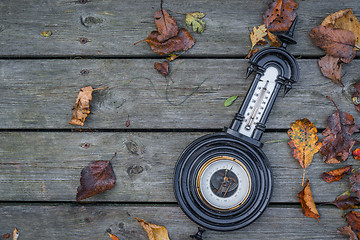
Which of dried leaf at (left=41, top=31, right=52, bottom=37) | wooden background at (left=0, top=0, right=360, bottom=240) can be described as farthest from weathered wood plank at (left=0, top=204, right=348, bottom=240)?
dried leaf at (left=41, top=31, right=52, bottom=37)

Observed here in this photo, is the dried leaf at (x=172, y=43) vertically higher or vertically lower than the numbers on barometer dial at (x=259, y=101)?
higher

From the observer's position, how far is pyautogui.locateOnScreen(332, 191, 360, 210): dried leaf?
1377 millimetres

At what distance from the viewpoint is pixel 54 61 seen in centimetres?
143

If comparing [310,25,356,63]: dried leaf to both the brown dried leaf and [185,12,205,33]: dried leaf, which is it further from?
the brown dried leaf

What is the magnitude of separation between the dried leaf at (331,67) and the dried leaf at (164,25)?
702 mm

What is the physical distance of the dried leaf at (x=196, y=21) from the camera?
1.39 metres

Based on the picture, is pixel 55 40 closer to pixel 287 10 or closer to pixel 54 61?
pixel 54 61

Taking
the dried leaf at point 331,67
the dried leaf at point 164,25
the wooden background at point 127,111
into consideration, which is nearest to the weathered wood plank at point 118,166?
the wooden background at point 127,111

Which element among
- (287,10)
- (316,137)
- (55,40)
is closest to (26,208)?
→ (55,40)

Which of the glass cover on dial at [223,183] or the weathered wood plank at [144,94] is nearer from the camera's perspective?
the glass cover on dial at [223,183]

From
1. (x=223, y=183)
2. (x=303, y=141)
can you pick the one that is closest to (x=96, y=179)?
(x=223, y=183)

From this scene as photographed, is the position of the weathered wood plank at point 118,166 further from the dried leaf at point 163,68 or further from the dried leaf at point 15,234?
the dried leaf at point 163,68

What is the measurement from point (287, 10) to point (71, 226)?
4.75ft

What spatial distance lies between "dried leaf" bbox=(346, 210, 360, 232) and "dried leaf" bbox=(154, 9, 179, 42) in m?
1.17
